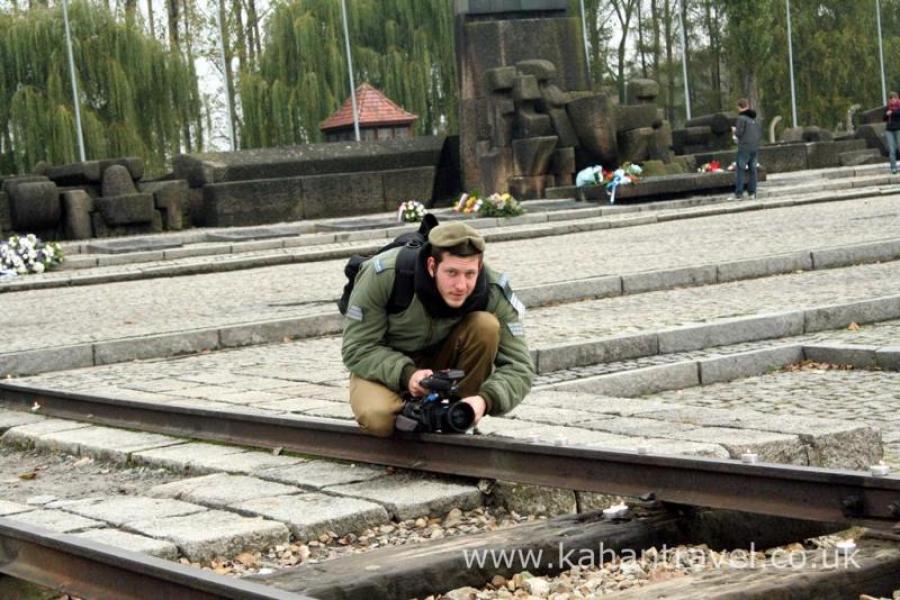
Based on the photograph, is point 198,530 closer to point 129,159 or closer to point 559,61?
point 129,159

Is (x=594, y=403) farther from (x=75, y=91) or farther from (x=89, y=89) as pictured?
(x=89, y=89)

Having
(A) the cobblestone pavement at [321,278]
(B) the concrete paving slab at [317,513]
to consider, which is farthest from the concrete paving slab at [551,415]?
(A) the cobblestone pavement at [321,278]

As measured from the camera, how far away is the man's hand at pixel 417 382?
6699 millimetres

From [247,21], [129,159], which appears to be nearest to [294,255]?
[129,159]

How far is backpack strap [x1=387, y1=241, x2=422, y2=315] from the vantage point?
6602mm

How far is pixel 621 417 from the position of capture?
7.62 meters

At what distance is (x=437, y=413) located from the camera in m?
6.77

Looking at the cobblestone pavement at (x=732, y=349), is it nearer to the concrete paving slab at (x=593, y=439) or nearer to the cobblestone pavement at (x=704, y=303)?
the cobblestone pavement at (x=704, y=303)

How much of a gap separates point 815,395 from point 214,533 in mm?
4654

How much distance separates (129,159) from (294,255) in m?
9.48

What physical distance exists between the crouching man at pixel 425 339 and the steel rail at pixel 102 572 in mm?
1763

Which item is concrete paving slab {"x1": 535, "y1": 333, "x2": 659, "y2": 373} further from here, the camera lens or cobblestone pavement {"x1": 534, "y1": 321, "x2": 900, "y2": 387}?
the camera lens

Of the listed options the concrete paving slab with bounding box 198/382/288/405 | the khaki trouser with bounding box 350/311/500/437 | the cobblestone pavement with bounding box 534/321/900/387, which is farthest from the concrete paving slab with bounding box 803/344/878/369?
the khaki trouser with bounding box 350/311/500/437

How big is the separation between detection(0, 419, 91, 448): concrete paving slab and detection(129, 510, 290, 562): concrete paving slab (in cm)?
302
